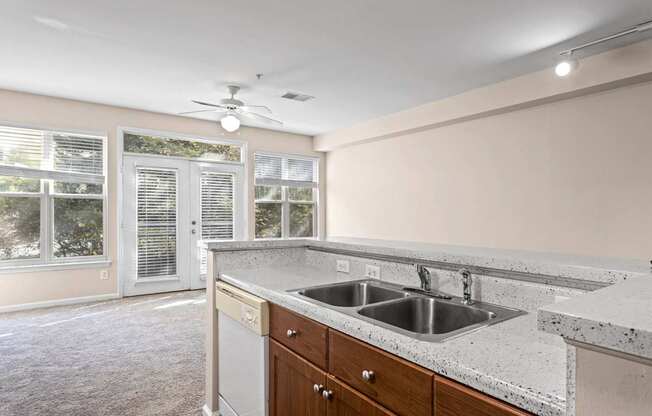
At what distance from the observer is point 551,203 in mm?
4168

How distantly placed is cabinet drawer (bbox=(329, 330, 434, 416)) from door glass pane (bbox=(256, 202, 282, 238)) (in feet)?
18.4

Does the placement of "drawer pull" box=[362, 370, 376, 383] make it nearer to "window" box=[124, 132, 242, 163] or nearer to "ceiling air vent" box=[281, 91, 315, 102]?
"ceiling air vent" box=[281, 91, 315, 102]

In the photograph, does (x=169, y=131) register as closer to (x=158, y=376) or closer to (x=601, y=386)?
(x=158, y=376)

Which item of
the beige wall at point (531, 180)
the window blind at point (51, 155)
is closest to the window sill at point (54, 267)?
the window blind at point (51, 155)

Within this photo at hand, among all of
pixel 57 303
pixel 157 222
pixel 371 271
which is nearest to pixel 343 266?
pixel 371 271

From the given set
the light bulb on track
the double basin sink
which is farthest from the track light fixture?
the double basin sink

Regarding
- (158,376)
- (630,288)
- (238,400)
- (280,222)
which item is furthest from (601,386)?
(280,222)

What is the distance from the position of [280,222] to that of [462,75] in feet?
13.9

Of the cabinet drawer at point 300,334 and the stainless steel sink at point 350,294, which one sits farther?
the stainless steel sink at point 350,294

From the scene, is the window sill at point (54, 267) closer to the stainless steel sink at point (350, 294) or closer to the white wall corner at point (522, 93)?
the white wall corner at point (522, 93)

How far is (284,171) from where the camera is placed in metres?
7.15

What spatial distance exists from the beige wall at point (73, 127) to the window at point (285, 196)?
4.59ft

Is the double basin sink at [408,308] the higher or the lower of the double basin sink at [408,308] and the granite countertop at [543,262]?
the lower

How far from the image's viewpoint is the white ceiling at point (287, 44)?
2.81 metres
